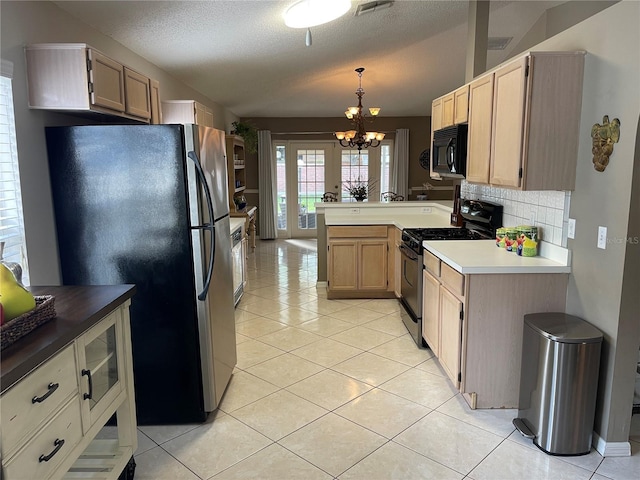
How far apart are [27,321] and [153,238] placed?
3.30 ft

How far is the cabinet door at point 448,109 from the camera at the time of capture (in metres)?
3.90

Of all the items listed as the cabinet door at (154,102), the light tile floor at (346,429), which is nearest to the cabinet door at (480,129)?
the light tile floor at (346,429)

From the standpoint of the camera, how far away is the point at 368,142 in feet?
22.6

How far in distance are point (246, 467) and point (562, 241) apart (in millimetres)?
2165

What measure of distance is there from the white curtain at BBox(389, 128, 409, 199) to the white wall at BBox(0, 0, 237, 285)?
23.2ft

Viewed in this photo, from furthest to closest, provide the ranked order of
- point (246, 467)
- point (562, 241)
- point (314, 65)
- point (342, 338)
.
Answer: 1. point (314, 65)
2. point (342, 338)
3. point (562, 241)
4. point (246, 467)

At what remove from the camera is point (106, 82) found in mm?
2480

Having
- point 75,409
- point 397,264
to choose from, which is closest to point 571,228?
point 397,264

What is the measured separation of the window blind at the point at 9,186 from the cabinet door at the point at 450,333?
2423 millimetres

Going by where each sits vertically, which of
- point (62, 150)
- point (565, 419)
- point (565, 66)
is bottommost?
point (565, 419)

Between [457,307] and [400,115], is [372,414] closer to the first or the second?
[457,307]

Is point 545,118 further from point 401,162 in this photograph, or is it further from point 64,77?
point 401,162

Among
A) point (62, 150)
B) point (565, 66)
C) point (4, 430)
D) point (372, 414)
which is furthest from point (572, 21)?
point (4, 430)

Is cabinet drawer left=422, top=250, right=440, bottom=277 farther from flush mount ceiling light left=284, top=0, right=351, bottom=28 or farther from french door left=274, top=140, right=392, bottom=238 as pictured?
french door left=274, top=140, right=392, bottom=238
